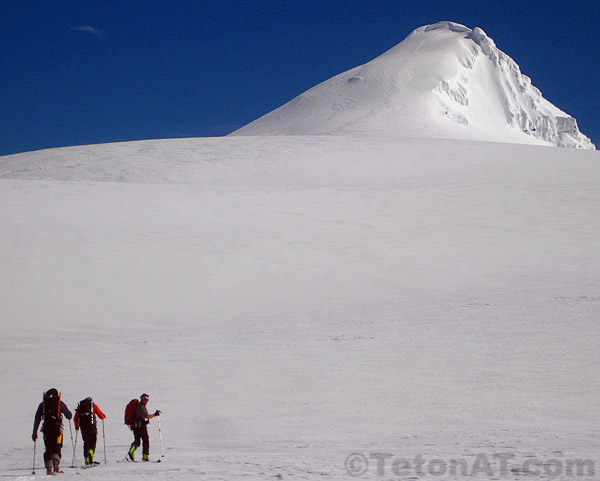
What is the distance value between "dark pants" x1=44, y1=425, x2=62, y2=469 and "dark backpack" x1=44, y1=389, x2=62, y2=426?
3.1 inches

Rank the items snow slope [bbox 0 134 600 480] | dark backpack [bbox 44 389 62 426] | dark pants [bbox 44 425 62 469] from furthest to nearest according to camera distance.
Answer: snow slope [bbox 0 134 600 480] < dark backpack [bbox 44 389 62 426] < dark pants [bbox 44 425 62 469]

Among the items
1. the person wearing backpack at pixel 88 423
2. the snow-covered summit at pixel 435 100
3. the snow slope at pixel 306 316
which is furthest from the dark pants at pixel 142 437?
the snow-covered summit at pixel 435 100

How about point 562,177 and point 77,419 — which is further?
point 562,177

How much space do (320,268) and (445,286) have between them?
3522 millimetres

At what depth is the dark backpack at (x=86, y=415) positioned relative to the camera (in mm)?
6678

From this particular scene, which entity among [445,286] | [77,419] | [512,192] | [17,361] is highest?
[512,192]

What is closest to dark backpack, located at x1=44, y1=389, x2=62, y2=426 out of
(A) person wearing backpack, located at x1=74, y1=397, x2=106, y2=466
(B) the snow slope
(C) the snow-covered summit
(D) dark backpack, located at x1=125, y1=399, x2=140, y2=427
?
(A) person wearing backpack, located at x1=74, y1=397, x2=106, y2=466

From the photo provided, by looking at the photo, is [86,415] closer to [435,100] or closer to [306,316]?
[306,316]

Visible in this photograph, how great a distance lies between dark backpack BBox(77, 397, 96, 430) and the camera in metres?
6.68

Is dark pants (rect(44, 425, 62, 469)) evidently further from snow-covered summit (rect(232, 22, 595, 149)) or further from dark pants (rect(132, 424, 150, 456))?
snow-covered summit (rect(232, 22, 595, 149))

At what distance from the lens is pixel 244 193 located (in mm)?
26625

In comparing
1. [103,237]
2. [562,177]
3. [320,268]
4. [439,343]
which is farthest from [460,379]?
[562,177]

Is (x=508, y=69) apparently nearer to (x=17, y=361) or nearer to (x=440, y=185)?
(x=440, y=185)

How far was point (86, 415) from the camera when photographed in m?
6.69
